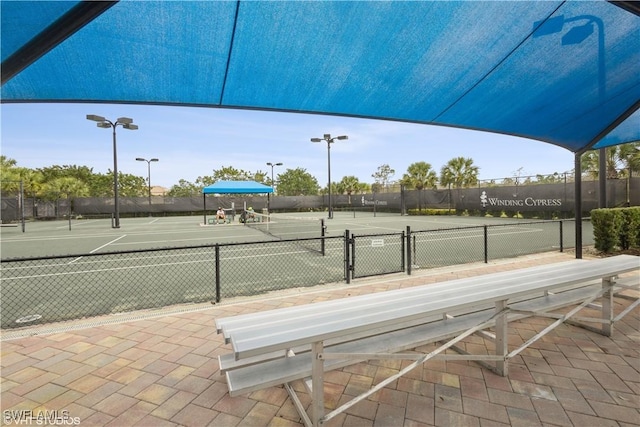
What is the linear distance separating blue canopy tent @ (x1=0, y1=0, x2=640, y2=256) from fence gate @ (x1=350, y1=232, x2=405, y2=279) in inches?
102

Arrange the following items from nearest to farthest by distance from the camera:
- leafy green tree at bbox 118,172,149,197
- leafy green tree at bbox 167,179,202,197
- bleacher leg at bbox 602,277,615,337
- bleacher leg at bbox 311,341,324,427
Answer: bleacher leg at bbox 311,341,324,427 < bleacher leg at bbox 602,277,615,337 < leafy green tree at bbox 167,179,202,197 < leafy green tree at bbox 118,172,149,197

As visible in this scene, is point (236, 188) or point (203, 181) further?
point (203, 181)

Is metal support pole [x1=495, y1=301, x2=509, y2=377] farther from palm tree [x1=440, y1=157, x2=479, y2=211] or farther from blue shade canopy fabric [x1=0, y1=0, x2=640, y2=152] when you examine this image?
palm tree [x1=440, y1=157, x2=479, y2=211]

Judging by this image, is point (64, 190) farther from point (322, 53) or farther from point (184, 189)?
point (322, 53)

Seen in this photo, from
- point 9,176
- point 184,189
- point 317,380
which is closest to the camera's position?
point 317,380

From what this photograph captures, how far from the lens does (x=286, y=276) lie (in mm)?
5961

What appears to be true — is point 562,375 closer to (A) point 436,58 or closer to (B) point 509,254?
(A) point 436,58

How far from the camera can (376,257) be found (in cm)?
779

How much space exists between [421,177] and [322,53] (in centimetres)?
3146

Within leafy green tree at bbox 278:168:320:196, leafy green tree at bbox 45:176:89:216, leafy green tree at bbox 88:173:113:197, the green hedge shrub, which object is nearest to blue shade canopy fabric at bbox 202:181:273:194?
the green hedge shrub

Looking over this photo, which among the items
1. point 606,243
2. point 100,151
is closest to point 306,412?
point 606,243

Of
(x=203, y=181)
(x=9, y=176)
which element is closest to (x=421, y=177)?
(x=203, y=181)

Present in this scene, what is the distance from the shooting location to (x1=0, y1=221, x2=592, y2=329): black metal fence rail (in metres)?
4.39

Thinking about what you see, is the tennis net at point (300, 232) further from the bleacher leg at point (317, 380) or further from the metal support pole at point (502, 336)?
the bleacher leg at point (317, 380)
